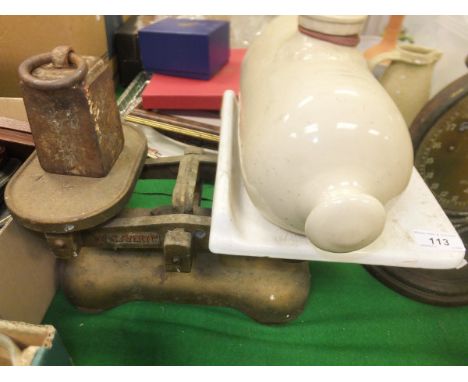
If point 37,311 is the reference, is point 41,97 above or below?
above

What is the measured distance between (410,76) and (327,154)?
0.65m

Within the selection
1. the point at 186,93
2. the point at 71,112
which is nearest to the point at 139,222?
the point at 71,112

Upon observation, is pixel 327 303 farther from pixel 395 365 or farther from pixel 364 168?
pixel 364 168

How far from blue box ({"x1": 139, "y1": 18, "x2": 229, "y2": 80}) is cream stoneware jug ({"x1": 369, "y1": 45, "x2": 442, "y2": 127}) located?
64 cm

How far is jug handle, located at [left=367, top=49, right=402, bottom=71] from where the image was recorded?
0.89m

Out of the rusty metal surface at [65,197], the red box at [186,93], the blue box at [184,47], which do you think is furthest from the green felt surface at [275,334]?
the blue box at [184,47]

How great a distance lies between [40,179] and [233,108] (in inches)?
20.6

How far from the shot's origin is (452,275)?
0.99 metres

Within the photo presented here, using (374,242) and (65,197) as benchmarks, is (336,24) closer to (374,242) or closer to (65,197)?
(374,242)

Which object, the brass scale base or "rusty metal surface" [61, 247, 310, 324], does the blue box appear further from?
"rusty metal surface" [61, 247, 310, 324]

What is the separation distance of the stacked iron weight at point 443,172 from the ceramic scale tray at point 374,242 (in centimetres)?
19

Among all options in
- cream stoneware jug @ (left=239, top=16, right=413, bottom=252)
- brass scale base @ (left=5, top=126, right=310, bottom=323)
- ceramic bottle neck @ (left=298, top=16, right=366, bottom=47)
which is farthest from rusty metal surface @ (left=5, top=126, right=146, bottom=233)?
ceramic bottle neck @ (left=298, top=16, right=366, bottom=47)

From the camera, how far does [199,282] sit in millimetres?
875

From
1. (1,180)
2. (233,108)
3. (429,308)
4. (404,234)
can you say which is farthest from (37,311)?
(429,308)
